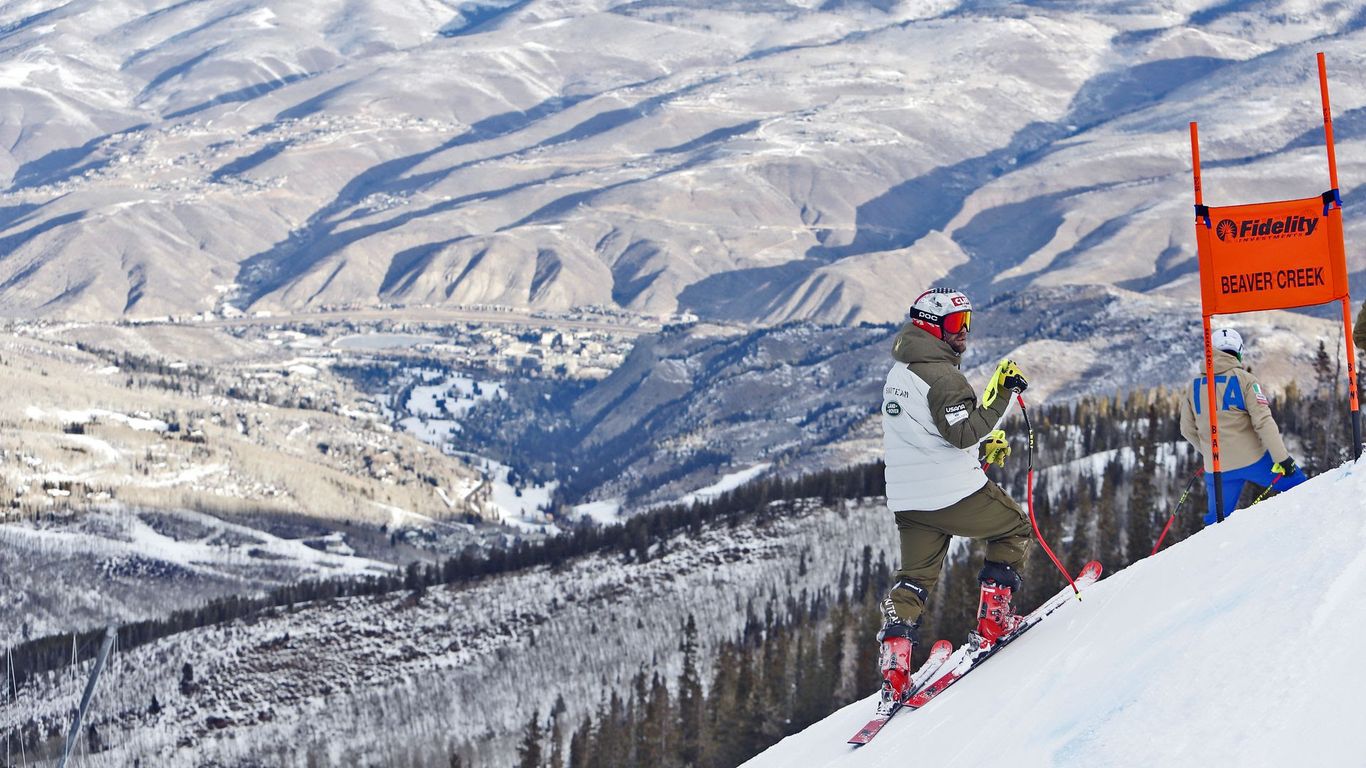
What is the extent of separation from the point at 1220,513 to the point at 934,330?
7.27 meters

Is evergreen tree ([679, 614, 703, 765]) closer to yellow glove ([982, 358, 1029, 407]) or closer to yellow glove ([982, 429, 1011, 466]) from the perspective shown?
yellow glove ([982, 429, 1011, 466])

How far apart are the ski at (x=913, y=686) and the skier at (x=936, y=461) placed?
41 centimetres

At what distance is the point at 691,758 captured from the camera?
107 metres

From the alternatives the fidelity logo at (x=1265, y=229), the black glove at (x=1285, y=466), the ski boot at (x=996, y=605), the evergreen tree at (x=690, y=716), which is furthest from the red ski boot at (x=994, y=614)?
the evergreen tree at (x=690, y=716)

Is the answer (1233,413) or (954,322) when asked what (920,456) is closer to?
(954,322)

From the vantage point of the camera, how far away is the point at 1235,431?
2538 cm

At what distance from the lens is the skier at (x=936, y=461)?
19375 millimetres

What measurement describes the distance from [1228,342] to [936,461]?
8.02m

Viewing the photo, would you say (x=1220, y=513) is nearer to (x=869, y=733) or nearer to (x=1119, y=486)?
(x=869, y=733)

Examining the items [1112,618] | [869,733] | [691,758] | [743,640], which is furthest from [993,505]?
[743,640]

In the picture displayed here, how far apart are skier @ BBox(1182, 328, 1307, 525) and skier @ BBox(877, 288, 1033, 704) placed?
593cm

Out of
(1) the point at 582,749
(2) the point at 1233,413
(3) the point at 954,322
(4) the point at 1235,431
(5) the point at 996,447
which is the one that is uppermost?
(3) the point at 954,322

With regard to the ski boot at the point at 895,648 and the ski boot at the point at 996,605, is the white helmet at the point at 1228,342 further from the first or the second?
the ski boot at the point at 895,648

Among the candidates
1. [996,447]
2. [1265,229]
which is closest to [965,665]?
[996,447]
